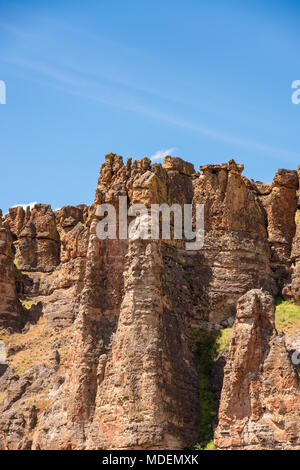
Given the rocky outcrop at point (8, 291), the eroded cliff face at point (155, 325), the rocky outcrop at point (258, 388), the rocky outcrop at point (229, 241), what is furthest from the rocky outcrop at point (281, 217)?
the rocky outcrop at point (8, 291)

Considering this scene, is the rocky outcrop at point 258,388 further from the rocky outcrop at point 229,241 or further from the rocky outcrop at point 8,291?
the rocky outcrop at point 8,291

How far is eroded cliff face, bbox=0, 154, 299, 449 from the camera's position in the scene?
64562 millimetres

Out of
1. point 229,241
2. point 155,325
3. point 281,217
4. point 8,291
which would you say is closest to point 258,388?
point 155,325

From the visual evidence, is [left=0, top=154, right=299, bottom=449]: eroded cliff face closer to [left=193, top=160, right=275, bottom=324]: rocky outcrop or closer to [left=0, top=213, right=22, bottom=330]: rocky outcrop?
[left=193, top=160, right=275, bottom=324]: rocky outcrop

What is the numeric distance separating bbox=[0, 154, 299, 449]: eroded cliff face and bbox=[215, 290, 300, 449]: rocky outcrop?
0.10 m

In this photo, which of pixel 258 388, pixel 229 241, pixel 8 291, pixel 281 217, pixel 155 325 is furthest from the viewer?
pixel 8 291

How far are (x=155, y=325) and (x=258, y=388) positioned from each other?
22.4ft

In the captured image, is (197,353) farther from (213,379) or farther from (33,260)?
(33,260)

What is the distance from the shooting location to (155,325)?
66.5m

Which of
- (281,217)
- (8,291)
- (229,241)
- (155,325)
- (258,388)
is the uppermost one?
(281,217)

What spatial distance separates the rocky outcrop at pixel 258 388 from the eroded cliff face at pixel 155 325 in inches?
3.8

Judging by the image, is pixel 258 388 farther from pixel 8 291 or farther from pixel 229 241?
pixel 8 291

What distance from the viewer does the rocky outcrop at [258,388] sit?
62.2 metres

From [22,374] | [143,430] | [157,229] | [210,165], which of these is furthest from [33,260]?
[143,430]
